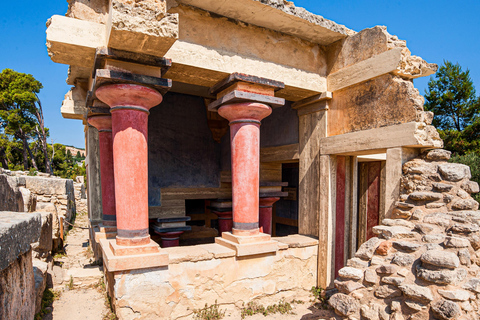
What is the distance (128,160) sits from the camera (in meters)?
3.88

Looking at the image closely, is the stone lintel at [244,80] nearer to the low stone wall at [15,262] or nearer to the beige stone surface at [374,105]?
the beige stone surface at [374,105]

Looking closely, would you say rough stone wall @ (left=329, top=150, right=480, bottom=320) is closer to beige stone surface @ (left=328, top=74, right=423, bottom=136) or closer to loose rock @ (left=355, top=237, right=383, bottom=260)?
loose rock @ (left=355, top=237, right=383, bottom=260)

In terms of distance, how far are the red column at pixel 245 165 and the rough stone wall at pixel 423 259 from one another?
1.70 meters

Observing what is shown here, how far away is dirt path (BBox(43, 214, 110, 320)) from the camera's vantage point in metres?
4.22

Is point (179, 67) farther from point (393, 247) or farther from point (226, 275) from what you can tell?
point (393, 247)

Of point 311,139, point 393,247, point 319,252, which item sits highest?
point 311,139

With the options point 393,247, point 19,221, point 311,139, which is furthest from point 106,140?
point 393,247

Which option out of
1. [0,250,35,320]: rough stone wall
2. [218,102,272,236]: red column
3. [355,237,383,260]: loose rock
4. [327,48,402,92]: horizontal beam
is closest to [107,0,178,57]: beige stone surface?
[218,102,272,236]: red column

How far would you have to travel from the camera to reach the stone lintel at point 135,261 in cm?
363

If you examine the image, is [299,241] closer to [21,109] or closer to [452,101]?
[452,101]

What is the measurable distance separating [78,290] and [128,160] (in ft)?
9.02

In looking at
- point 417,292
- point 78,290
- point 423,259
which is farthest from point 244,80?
point 78,290

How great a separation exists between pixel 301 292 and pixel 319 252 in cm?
78

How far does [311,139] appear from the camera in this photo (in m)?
5.96
